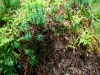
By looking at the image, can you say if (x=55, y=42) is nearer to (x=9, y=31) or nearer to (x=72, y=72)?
(x=72, y=72)

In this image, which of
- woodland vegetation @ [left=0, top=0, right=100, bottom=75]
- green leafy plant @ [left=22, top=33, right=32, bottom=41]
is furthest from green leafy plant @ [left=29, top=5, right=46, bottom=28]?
green leafy plant @ [left=22, top=33, right=32, bottom=41]

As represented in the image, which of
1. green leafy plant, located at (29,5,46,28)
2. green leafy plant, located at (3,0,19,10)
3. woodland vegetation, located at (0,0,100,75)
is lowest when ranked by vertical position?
woodland vegetation, located at (0,0,100,75)

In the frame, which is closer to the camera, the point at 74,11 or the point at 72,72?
the point at 72,72

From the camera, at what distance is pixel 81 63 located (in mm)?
3281

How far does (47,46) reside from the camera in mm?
3396

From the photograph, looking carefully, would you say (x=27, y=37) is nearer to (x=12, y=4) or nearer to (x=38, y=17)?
(x=38, y=17)

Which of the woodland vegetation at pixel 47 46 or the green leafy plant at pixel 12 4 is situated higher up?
the green leafy plant at pixel 12 4

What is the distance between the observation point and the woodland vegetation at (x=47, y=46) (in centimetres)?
329

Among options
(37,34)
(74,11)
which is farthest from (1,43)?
(74,11)

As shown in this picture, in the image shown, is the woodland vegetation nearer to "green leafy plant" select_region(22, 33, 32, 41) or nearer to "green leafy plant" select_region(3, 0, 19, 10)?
"green leafy plant" select_region(22, 33, 32, 41)

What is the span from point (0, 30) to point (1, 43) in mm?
312

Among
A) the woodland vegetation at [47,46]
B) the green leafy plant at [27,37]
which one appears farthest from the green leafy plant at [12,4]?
the green leafy plant at [27,37]

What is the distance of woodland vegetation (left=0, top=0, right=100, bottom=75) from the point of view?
329 cm

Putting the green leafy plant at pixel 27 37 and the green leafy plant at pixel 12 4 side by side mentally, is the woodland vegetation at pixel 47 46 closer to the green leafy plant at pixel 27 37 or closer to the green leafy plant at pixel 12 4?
the green leafy plant at pixel 27 37
